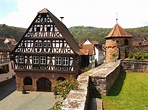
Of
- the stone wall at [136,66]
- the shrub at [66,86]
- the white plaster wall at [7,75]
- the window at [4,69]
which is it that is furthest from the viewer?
the window at [4,69]

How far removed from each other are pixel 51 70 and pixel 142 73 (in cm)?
1159

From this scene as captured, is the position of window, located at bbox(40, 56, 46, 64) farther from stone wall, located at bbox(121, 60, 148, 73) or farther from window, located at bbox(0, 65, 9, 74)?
window, located at bbox(0, 65, 9, 74)

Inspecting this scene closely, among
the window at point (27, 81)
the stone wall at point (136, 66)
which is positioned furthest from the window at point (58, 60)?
the stone wall at point (136, 66)

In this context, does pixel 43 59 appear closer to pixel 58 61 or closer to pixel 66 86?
pixel 58 61

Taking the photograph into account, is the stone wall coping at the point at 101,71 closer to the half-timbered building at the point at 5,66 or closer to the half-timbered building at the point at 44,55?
the half-timbered building at the point at 44,55

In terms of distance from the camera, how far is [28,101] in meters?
19.5

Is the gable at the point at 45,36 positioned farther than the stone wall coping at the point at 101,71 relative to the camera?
Yes

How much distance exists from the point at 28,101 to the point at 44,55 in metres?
6.55

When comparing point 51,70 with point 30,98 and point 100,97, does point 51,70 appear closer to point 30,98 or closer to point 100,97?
point 30,98

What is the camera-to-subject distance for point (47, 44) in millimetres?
23219

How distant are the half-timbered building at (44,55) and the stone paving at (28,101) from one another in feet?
6.24

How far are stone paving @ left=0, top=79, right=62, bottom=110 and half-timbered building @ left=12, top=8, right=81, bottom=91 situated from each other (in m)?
1.90

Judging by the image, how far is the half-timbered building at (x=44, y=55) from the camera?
22.7 metres

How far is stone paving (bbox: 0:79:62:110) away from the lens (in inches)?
689
